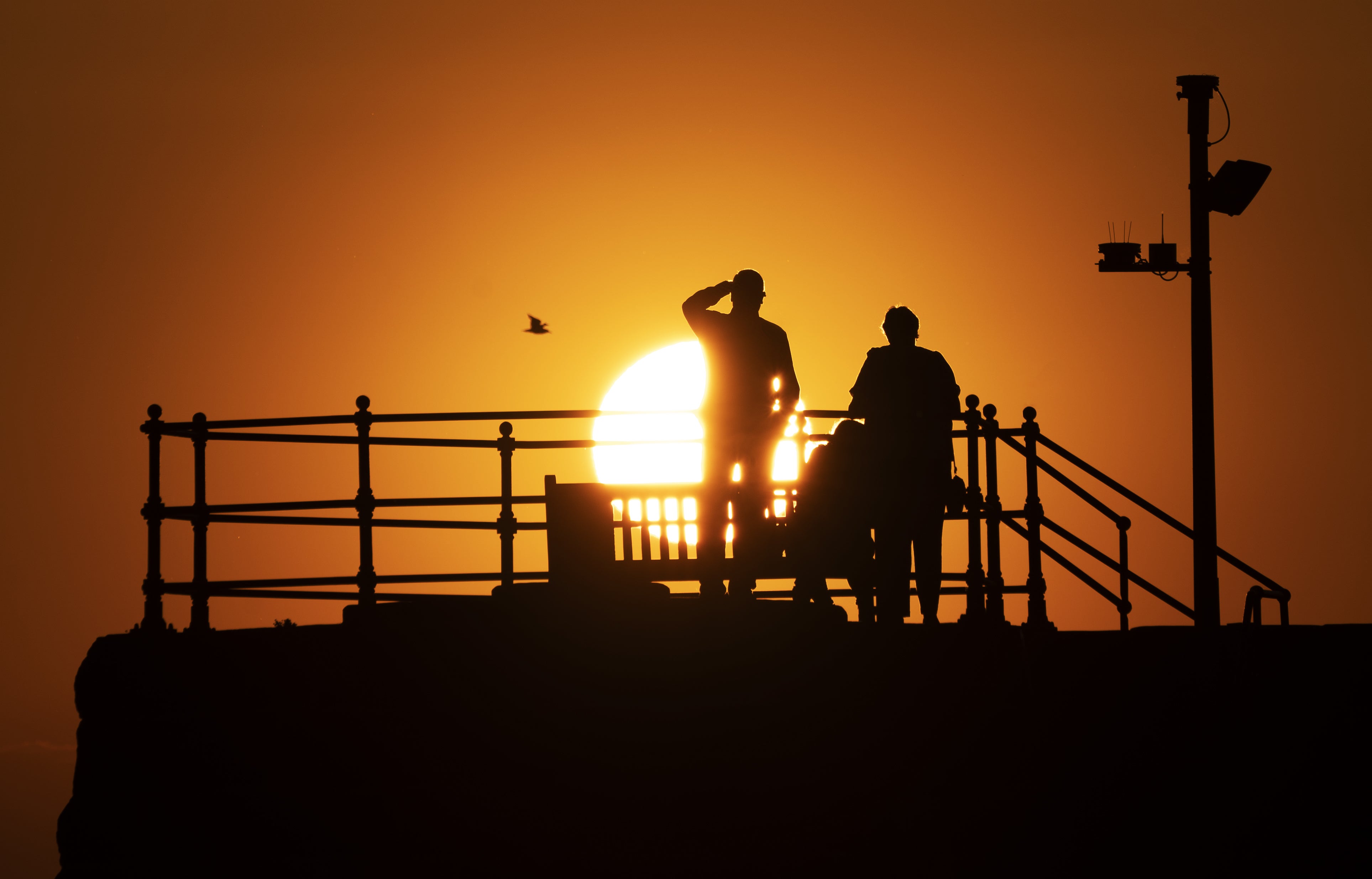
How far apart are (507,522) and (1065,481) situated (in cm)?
344

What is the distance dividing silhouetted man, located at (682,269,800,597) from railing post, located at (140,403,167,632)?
3243 millimetres

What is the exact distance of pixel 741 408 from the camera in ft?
32.5

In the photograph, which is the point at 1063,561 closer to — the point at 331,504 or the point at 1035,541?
the point at 1035,541

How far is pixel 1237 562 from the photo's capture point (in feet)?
41.8

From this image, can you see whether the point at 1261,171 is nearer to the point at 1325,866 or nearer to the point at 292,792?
the point at 1325,866

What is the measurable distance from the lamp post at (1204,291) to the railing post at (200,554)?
8.18 m

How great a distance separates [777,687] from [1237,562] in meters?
4.89

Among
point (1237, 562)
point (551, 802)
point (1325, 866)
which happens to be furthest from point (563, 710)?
point (1237, 562)

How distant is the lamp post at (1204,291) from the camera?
14.2m

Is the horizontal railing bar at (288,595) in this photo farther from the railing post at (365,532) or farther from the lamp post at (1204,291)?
the lamp post at (1204,291)

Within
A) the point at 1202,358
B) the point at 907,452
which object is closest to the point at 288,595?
the point at 907,452

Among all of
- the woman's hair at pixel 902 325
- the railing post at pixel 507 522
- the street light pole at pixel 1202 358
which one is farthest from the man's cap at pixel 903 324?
the street light pole at pixel 1202 358

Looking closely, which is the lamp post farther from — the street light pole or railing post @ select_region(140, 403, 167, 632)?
railing post @ select_region(140, 403, 167, 632)

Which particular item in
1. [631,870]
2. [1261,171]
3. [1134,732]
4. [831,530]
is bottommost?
[631,870]
